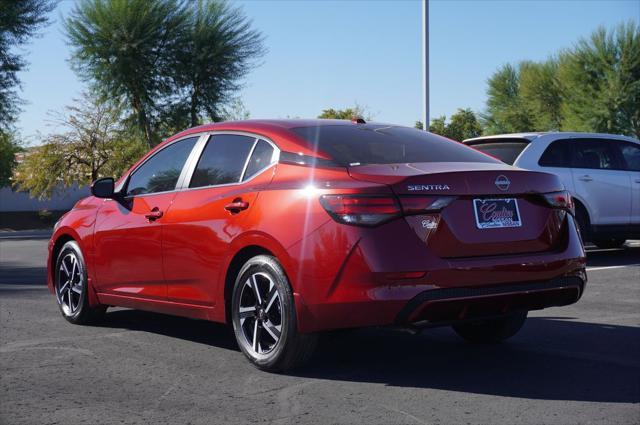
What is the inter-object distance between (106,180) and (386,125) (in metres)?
2.43

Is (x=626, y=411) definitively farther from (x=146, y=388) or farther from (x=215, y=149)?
(x=215, y=149)

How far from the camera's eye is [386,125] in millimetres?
6652

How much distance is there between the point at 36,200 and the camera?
57.4 meters

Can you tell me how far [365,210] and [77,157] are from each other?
54.3m

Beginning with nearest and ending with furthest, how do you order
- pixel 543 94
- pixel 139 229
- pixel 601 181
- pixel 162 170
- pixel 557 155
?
1. pixel 139 229
2. pixel 162 170
3. pixel 557 155
4. pixel 601 181
5. pixel 543 94

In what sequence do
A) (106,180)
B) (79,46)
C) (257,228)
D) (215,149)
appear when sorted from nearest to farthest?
(257,228) < (215,149) < (106,180) < (79,46)

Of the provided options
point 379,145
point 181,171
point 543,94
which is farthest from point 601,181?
point 543,94

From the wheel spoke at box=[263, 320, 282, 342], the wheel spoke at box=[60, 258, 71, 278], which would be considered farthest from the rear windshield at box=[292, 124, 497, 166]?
the wheel spoke at box=[60, 258, 71, 278]

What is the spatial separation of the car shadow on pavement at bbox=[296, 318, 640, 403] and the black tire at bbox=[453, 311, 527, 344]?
0.08 metres

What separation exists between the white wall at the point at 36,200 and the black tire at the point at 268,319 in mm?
52732

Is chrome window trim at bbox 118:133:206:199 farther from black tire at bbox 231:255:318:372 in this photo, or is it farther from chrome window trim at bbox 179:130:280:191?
black tire at bbox 231:255:318:372

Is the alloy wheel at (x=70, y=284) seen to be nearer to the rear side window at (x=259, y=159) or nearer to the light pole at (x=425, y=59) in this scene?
the rear side window at (x=259, y=159)

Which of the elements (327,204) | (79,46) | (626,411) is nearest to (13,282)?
(327,204)

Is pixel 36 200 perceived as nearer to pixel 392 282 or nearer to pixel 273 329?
pixel 273 329
